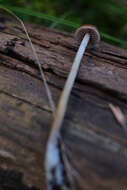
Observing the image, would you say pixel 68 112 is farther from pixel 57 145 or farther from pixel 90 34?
pixel 90 34

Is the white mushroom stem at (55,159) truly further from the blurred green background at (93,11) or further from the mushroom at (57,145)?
the blurred green background at (93,11)

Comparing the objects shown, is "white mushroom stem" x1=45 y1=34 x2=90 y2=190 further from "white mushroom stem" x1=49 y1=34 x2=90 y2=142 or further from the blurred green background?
the blurred green background

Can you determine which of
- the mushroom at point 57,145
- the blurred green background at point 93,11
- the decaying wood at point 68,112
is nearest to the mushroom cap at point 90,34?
the decaying wood at point 68,112

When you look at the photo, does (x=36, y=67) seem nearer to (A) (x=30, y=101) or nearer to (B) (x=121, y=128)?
(A) (x=30, y=101)

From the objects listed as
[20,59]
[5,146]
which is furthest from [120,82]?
[5,146]

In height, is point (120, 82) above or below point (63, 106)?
above

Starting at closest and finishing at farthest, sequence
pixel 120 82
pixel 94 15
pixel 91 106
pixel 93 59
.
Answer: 1. pixel 91 106
2. pixel 120 82
3. pixel 93 59
4. pixel 94 15

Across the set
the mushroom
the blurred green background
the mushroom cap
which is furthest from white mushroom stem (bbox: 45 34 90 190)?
the blurred green background
